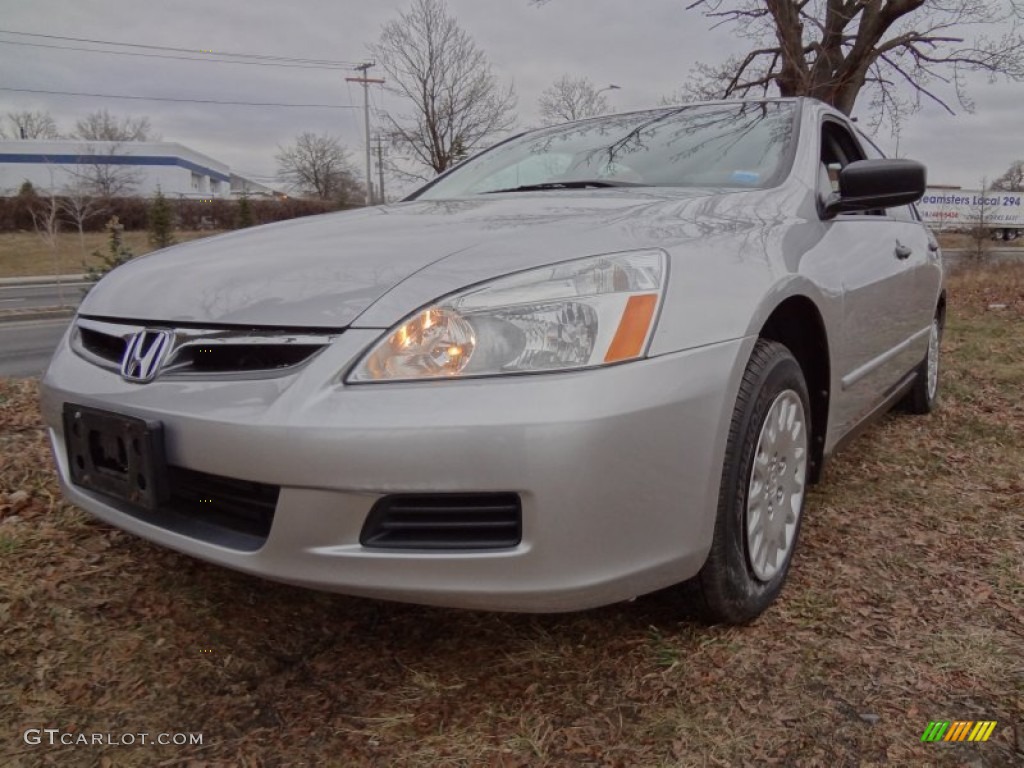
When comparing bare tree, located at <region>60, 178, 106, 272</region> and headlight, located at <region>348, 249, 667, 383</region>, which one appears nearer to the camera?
headlight, located at <region>348, 249, 667, 383</region>

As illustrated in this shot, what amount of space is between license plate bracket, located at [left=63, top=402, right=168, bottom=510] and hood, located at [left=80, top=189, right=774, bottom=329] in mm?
265

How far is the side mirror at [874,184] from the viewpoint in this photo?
2.38 metres

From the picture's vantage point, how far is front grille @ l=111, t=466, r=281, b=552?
1.55 meters

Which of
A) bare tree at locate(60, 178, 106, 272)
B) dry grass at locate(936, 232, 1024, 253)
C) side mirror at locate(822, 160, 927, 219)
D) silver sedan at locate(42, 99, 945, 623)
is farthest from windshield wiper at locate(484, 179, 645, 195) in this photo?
bare tree at locate(60, 178, 106, 272)

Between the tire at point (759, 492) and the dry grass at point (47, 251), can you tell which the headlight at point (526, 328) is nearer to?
the tire at point (759, 492)

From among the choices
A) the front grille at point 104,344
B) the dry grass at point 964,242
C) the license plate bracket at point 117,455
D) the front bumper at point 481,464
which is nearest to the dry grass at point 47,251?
the dry grass at point 964,242

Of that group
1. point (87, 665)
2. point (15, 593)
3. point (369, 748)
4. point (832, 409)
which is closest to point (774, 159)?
point (832, 409)

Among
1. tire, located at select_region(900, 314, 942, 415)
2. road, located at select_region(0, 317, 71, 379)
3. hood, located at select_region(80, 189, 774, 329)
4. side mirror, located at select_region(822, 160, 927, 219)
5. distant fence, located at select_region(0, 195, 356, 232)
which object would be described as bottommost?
road, located at select_region(0, 317, 71, 379)

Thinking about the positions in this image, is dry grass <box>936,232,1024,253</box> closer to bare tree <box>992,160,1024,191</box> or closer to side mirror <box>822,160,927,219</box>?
bare tree <box>992,160,1024,191</box>

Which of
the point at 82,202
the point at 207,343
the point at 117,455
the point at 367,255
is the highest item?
the point at 82,202

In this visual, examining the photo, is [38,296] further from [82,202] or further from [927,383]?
[927,383]

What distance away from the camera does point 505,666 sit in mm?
1772

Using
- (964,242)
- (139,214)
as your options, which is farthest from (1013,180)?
(139,214)

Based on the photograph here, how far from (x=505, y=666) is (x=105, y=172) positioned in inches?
1965
